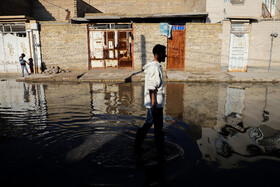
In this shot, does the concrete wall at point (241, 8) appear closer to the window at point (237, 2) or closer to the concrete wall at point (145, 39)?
the window at point (237, 2)

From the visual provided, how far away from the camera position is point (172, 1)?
83.0ft

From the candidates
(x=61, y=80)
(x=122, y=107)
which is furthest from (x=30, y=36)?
(x=122, y=107)

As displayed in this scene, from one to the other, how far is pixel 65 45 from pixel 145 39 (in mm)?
5579

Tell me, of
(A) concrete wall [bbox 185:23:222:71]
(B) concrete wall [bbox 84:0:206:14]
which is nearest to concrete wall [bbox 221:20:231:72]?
(A) concrete wall [bbox 185:23:222:71]

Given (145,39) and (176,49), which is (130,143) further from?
(176,49)

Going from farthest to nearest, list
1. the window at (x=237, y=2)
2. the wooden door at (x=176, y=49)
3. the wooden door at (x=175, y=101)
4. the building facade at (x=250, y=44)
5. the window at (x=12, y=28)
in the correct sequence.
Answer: the window at (x=237, y=2) → the window at (x=12, y=28) → the wooden door at (x=176, y=49) → the building facade at (x=250, y=44) → the wooden door at (x=175, y=101)

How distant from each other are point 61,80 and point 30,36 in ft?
15.9

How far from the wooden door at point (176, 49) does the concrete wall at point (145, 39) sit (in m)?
0.52

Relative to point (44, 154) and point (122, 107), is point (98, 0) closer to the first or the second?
point (122, 107)

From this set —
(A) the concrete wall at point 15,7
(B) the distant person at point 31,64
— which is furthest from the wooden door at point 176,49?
(A) the concrete wall at point 15,7

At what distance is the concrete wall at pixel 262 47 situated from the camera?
15.2 metres

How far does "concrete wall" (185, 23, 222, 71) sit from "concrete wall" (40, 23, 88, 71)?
23.5 ft

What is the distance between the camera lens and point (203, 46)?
15.6m

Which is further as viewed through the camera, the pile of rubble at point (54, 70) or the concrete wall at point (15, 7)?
the concrete wall at point (15, 7)
